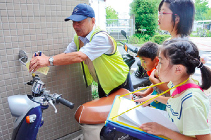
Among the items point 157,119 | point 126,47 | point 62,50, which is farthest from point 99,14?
point 157,119

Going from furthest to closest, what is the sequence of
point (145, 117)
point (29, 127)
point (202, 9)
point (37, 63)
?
point (202, 9) < point (37, 63) < point (29, 127) < point (145, 117)

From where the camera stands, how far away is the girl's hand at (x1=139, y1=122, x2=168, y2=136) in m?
→ 0.95

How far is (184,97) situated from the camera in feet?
3.11

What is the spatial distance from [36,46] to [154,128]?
1350 mm

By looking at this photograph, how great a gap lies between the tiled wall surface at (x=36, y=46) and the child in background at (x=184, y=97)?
1207 millimetres

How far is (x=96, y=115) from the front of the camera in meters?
1.48

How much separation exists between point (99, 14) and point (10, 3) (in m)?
5.95

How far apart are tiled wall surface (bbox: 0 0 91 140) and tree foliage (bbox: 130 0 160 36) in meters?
13.1

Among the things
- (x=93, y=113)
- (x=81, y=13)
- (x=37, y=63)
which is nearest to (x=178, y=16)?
(x=81, y=13)

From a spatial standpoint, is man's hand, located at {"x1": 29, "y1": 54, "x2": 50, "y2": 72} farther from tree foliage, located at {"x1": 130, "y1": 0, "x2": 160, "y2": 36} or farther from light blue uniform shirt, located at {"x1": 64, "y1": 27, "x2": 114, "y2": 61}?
tree foliage, located at {"x1": 130, "y1": 0, "x2": 160, "y2": 36}

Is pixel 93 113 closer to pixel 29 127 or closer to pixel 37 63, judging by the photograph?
pixel 29 127

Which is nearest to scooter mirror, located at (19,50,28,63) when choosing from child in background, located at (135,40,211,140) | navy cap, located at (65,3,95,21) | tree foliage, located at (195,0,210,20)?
navy cap, located at (65,3,95,21)

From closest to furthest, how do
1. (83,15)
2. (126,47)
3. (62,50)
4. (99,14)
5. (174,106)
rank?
(174,106), (83,15), (62,50), (126,47), (99,14)

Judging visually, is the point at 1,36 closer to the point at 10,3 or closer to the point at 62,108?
the point at 10,3
